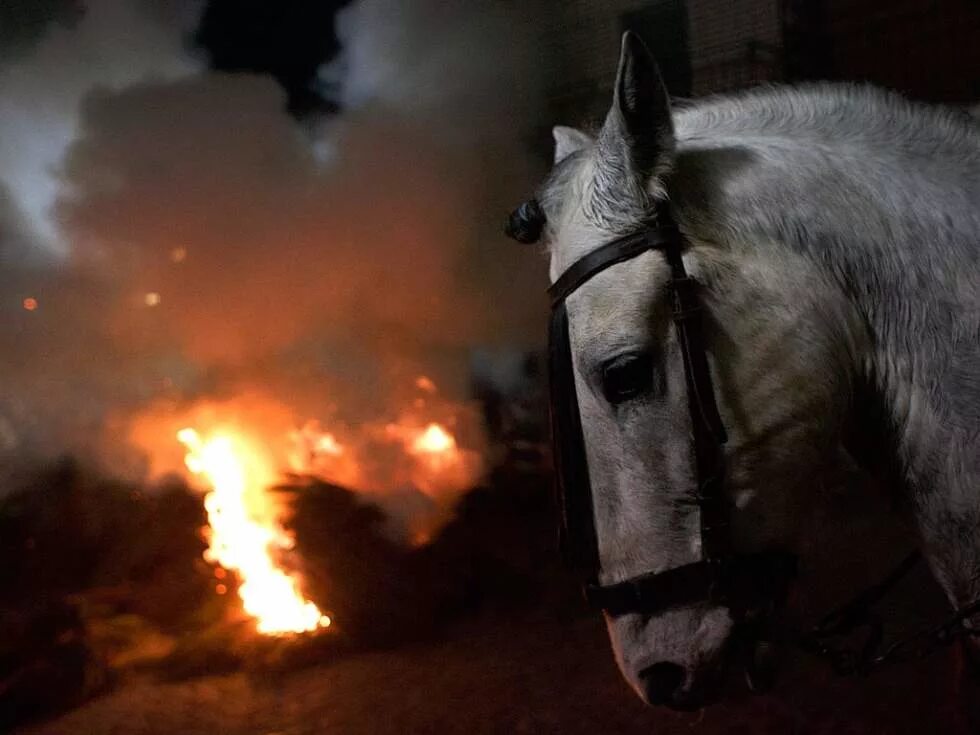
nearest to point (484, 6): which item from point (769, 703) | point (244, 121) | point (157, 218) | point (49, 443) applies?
point (244, 121)

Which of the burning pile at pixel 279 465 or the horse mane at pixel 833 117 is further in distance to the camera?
the burning pile at pixel 279 465

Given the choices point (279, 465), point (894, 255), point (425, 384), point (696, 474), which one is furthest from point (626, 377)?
point (279, 465)

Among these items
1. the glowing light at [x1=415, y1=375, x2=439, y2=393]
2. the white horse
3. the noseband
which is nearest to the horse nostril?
the white horse

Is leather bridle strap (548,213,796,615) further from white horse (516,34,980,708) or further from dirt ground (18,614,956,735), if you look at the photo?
dirt ground (18,614,956,735)

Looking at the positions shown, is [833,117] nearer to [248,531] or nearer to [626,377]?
[626,377]

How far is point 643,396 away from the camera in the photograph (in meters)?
1.68

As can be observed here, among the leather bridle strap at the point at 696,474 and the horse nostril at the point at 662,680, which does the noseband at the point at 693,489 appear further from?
the horse nostril at the point at 662,680

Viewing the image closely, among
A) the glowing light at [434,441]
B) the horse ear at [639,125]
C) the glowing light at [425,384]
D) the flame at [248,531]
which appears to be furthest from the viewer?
the glowing light at [425,384]

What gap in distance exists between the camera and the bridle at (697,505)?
1.62 metres

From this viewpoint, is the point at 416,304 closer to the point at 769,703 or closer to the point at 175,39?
the point at 175,39

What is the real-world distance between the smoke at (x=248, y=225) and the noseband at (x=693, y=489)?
21.0 ft

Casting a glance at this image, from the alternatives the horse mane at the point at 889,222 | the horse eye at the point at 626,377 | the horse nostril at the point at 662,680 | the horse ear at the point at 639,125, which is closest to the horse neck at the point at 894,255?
the horse mane at the point at 889,222

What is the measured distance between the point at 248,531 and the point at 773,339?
7.18 metres

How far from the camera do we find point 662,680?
5.87 ft
